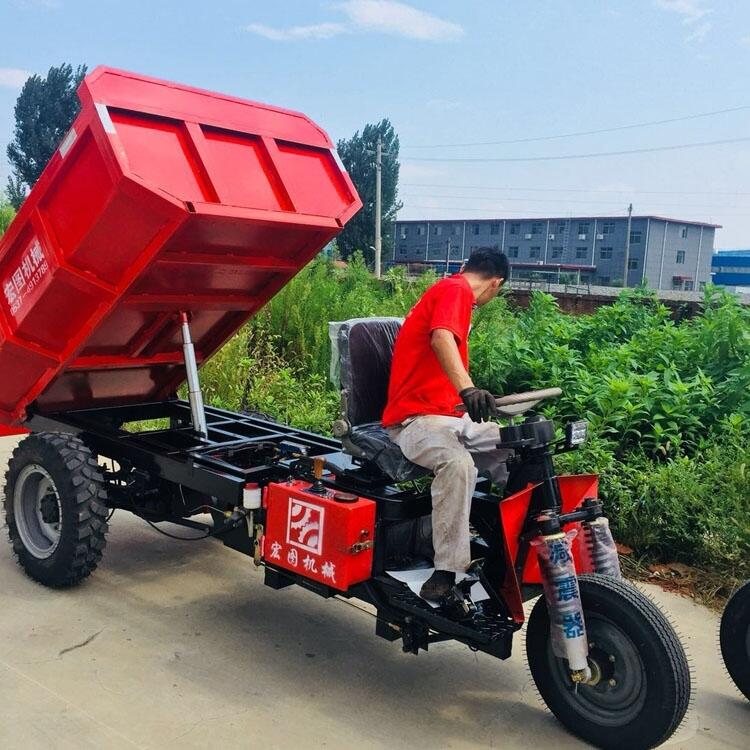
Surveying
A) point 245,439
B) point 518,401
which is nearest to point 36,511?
point 245,439

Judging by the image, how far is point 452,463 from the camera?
359cm

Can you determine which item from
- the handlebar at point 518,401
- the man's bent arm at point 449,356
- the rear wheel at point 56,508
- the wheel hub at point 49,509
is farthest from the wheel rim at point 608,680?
the wheel hub at point 49,509

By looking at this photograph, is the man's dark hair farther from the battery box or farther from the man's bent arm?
the battery box

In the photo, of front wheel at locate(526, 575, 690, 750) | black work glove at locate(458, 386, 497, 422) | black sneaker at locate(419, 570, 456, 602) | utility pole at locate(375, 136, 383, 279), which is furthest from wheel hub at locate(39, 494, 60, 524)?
utility pole at locate(375, 136, 383, 279)

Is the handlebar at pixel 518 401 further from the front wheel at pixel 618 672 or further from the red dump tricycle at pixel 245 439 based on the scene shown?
the front wheel at pixel 618 672

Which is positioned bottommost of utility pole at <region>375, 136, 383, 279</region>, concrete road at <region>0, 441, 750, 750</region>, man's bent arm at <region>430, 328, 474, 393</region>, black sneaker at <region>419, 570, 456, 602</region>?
concrete road at <region>0, 441, 750, 750</region>

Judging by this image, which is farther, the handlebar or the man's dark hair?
the man's dark hair

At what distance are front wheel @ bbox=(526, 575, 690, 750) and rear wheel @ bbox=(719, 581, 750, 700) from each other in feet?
2.15

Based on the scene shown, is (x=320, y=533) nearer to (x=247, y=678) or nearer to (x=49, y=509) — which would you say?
(x=247, y=678)

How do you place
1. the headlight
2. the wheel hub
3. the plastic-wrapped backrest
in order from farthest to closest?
1. the wheel hub
2. the plastic-wrapped backrest
3. the headlight

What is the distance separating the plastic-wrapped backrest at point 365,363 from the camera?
420 centimetres

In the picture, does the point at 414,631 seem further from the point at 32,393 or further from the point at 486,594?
the point at 32,393

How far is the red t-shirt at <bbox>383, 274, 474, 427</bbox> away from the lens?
3.84m

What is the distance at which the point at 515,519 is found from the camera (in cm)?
355
